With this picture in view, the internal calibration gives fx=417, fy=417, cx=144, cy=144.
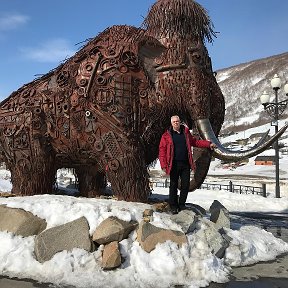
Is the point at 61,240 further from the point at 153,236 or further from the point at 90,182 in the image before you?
the point at 90,182

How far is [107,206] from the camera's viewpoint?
494 centimetres

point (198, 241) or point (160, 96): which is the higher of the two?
point (160, 96)

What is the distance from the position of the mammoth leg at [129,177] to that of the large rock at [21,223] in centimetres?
120

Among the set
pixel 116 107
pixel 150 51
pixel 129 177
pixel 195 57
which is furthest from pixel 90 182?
pixel 195 57

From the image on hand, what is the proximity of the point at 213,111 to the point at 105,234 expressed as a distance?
2523 mm

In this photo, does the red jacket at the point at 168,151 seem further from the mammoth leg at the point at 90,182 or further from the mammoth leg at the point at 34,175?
the mammoth leg at the point at 90,182

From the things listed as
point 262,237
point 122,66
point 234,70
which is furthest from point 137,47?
point 234,70

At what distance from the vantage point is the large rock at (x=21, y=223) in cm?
462

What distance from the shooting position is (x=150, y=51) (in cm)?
587

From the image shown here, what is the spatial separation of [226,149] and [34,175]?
281cm

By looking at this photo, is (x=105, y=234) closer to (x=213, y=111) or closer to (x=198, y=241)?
(x=198, y=241)

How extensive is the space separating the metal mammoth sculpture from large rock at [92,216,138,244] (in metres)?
0.96

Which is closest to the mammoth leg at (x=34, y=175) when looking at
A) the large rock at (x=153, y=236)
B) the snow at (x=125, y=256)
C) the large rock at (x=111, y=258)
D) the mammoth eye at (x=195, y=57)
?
the snow at (x=125, y=256)

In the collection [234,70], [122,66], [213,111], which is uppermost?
[234,70]
